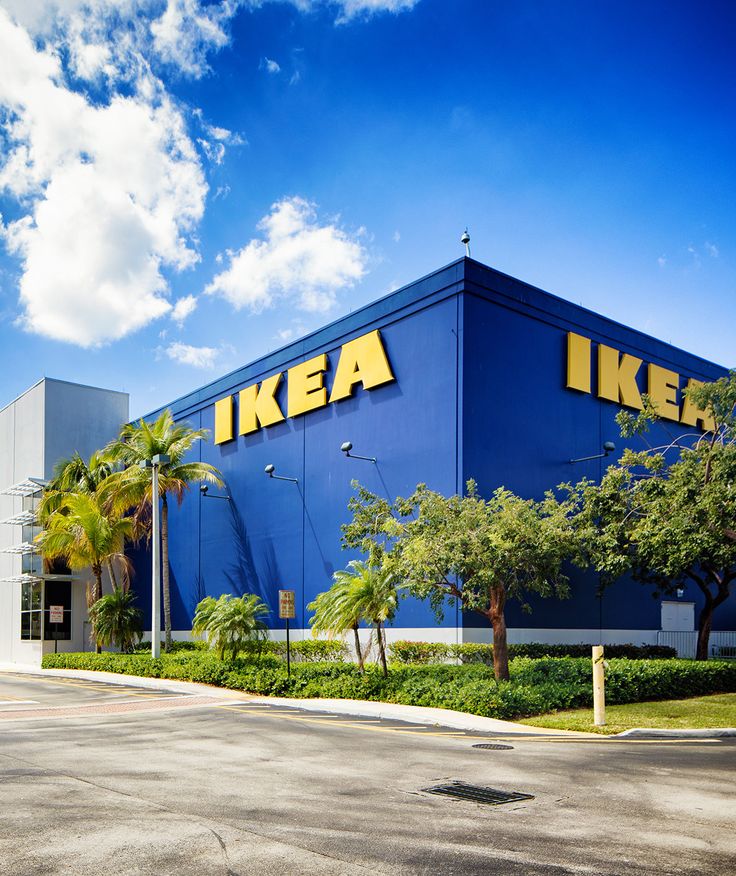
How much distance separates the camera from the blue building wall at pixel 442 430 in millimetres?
24703

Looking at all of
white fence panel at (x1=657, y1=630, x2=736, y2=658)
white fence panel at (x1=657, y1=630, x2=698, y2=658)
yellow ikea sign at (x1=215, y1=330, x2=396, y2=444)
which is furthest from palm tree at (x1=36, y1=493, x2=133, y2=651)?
white fence panel at (x1=657, y1=630, x2=736, y2=658)

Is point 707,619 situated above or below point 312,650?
above

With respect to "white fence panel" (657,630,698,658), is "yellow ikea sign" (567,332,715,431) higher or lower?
higher

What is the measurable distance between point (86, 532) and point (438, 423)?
17.7 metres

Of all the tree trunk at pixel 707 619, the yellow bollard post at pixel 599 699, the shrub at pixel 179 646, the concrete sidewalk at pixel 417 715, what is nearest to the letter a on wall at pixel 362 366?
the concrete sidewalk at pixel 417 715

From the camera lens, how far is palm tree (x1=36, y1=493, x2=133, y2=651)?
3541 cm

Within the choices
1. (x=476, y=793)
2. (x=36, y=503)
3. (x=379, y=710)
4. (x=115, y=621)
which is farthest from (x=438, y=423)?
(x=36, y=503)

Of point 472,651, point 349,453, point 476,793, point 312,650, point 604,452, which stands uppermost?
point 604,452

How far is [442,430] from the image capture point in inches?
971

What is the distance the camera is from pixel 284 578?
3009cm

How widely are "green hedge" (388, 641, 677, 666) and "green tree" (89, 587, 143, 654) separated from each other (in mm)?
16069

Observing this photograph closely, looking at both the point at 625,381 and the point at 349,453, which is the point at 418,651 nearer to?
the point at 349,453

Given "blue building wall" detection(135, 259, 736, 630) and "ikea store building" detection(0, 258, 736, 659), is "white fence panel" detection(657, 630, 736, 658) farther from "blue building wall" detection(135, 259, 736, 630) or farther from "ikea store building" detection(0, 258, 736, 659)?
"blue building wall" detection(135, 259, 736, 630)

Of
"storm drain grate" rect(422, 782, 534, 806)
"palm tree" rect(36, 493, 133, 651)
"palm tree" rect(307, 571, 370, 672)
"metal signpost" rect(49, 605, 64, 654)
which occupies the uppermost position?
"palm tree" rect(36, 493, 133, 651)
